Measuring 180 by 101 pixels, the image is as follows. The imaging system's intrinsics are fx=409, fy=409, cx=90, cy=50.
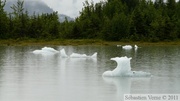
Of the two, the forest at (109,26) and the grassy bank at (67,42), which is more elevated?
the forest at (109,26)

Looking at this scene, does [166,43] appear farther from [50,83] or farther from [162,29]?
[50,83]

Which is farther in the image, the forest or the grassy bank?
the forest

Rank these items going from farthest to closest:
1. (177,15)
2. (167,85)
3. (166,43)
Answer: (177,15)
(166,43)
(167,85)

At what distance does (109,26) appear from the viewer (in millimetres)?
71812

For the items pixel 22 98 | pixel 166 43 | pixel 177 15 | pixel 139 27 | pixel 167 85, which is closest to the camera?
pixel 22 98

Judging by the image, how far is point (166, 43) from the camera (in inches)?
2739

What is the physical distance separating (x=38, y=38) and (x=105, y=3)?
2158 cm

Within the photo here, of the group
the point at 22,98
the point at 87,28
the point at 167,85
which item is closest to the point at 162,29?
the point at 87,28

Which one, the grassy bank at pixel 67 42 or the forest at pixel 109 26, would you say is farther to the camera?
the forest at pixel 109 26

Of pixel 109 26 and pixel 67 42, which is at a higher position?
pixel 109 26

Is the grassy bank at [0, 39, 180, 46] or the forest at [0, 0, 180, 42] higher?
the forest at [0, 0, 180, 42]

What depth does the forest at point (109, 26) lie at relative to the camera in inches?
2820

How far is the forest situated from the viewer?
235 feet

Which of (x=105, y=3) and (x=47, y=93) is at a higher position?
(x=105, y=3)
